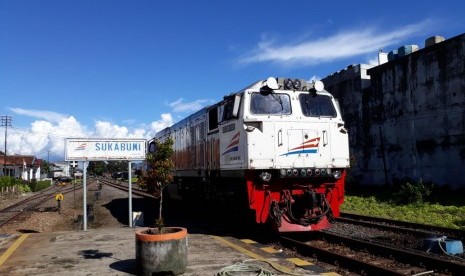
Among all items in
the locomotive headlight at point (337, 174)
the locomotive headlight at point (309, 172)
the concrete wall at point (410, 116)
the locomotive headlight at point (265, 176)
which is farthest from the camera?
the concrete wall at point (410, 116)

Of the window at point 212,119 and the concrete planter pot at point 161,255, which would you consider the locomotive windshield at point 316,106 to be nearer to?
the window at point 212,119

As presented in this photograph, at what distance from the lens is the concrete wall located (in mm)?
19188

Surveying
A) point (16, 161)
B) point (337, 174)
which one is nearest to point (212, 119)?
point (337, 174)

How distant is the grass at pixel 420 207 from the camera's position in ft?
47.3

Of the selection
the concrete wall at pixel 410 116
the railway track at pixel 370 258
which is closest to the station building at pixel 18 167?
the concrete wall at pixel 410 116

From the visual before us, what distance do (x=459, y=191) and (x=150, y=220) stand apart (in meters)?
12.6

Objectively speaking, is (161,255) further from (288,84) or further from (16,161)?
(16,161)

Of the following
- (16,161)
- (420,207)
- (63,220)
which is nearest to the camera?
(420,207)

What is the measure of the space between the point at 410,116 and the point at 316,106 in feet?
41.4

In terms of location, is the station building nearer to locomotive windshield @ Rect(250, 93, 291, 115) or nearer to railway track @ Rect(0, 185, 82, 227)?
railway track @ Rect(0, 185, 82, 227)

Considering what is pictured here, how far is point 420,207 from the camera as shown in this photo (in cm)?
1722

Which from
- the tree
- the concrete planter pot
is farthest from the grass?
the concrete planter pot

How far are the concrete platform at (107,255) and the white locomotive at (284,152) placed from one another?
1.22 meters

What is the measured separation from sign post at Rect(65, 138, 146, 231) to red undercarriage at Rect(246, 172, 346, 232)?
4.59m
